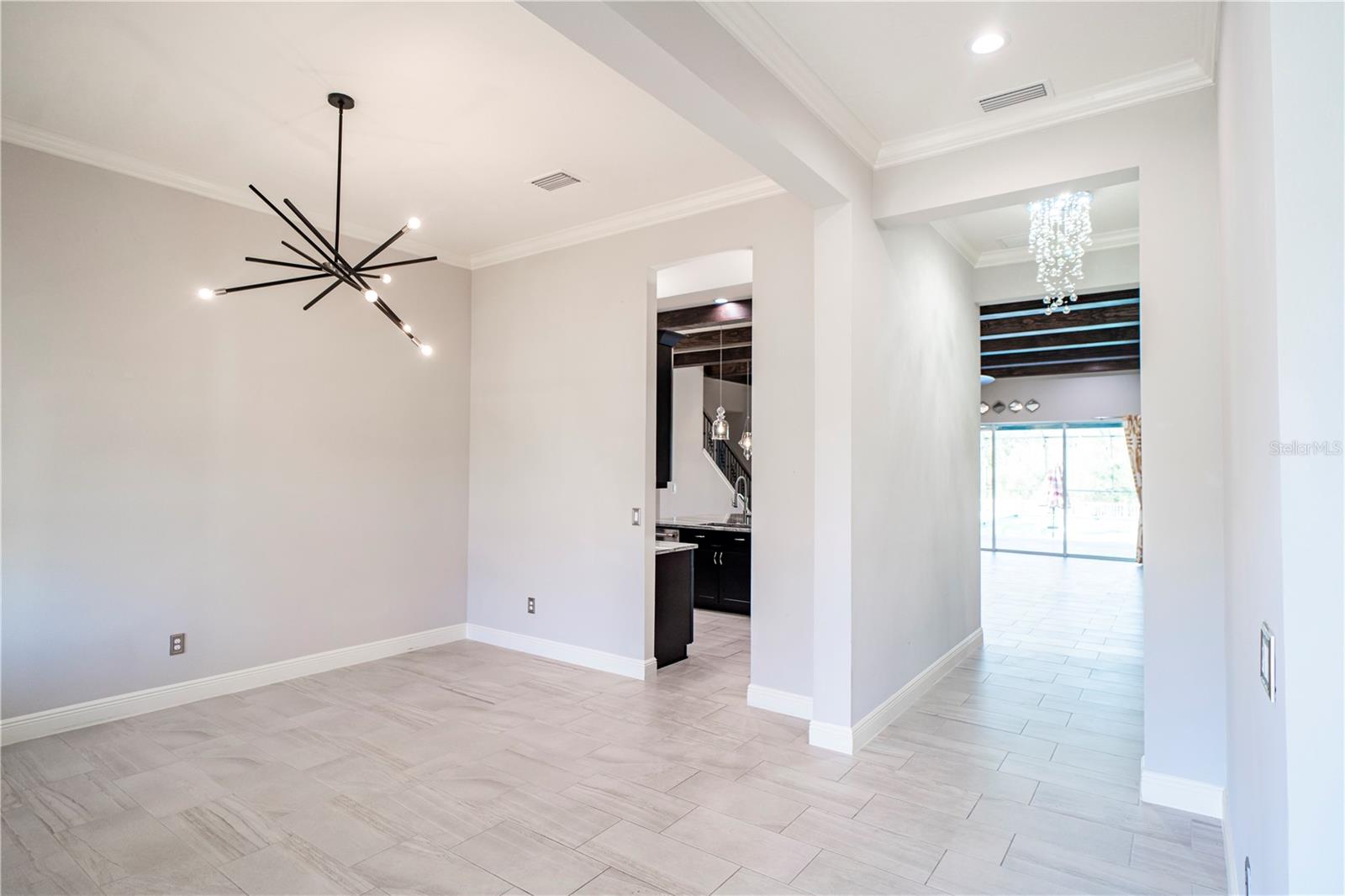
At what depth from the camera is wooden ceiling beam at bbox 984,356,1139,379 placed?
1088 centimetres

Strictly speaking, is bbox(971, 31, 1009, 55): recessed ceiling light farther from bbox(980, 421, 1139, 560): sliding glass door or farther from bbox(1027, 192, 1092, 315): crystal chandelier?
bbox(980, 421, 1139, 560): sliding glass door

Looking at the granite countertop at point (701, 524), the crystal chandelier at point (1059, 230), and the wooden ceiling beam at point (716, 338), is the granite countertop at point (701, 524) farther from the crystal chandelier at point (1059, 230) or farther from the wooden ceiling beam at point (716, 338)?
the crystal chandelier at point (1059, 230)

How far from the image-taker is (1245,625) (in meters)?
1.92

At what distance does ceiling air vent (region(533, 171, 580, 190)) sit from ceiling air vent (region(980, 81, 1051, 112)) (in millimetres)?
2318

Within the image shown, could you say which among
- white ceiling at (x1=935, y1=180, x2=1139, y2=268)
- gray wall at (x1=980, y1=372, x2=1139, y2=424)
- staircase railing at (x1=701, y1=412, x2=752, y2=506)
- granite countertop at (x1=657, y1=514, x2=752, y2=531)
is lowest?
granite countertop at (x1=657, y1=514, x2=752, y2=531)

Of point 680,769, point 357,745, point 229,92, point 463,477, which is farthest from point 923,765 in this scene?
point 229,92

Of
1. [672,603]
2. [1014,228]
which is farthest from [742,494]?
[1014,228]

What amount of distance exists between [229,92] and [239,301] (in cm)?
160

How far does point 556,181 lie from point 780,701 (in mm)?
3471

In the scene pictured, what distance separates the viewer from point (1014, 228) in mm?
5156

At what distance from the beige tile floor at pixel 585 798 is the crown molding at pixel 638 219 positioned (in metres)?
3.19

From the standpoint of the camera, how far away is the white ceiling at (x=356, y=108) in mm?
2852

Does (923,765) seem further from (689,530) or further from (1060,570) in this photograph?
(1060,570)

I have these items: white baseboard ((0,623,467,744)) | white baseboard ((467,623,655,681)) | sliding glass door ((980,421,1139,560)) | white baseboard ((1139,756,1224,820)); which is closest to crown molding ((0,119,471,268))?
white baseboard ((0,623,467,744))
